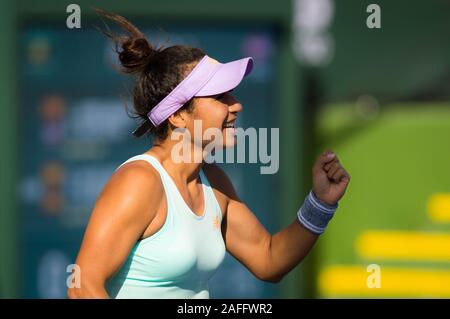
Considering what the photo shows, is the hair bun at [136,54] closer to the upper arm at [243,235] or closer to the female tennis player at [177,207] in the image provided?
the female tennis player at [177,207]

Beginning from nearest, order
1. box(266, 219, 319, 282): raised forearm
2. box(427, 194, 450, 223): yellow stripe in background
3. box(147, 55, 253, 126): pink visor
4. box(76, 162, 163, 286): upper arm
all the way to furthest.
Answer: box(76, 162, 163, 286): upper arm → box(147, 55, 253, 126): pink visor → box(266, 219, 319, 282): raised forearm → box(427, 194, 450, 223): yellow stripe in background

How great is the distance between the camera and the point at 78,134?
528 centimetres

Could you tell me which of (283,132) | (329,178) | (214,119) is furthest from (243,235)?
(283,132)

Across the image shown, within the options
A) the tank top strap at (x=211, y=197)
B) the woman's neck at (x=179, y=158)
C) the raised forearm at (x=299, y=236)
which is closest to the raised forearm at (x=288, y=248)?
the raised forearm at (x=299, y=236)

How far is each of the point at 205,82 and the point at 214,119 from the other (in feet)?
0.35

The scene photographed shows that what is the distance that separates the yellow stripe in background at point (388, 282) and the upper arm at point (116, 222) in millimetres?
2870

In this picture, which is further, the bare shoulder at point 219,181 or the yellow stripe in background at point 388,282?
the yellow stripe in background at point 388,282

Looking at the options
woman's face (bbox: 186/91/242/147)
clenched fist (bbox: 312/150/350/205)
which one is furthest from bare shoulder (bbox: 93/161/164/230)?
clenched fist (bbox: 312/150/350/205)

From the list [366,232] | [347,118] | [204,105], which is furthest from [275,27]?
[204,105]

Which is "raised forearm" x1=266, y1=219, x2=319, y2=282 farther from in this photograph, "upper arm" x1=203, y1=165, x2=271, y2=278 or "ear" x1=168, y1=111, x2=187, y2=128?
"ear" x1=168, y1=111, x2=187, y2=128

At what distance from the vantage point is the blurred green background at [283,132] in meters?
5.21

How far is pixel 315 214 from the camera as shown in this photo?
112 inches

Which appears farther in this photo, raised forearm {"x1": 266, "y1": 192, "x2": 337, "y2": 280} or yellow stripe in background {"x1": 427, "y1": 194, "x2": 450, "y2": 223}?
yellow stripe in background {"x1": 427, "y1": 194, "x2": 450, "y2": 223}

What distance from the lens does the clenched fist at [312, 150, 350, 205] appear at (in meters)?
2.77
